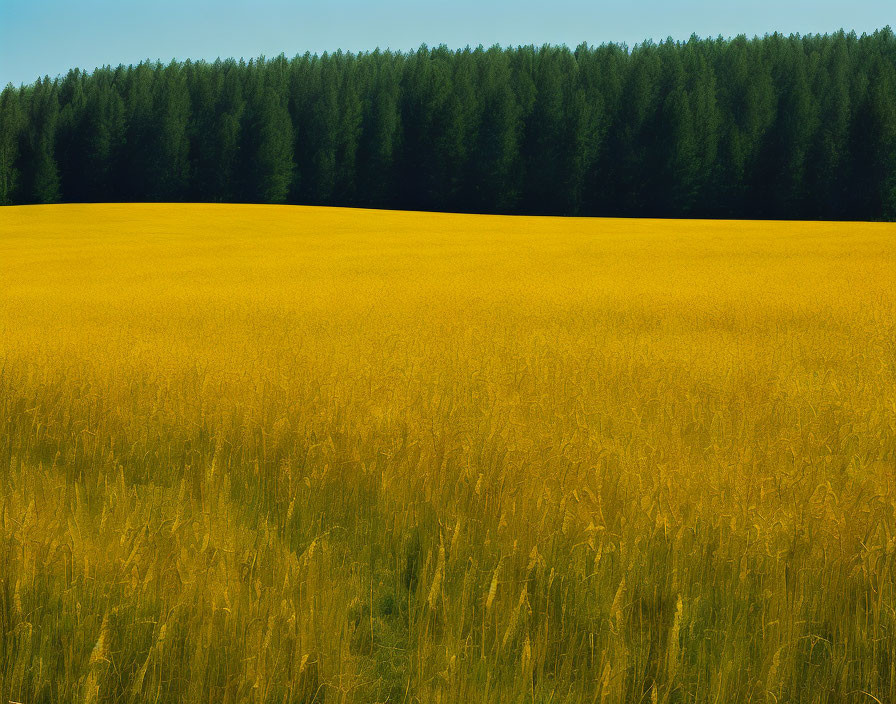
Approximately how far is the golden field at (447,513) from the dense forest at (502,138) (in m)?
57.2

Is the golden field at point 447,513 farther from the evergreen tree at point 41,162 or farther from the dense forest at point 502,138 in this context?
the evergreen tree at point 41,162

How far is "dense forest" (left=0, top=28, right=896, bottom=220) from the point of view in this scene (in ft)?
202

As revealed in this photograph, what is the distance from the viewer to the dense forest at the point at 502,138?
61688 mm

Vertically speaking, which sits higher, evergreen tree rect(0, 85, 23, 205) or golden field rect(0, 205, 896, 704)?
evergreen tree rect(0, 85, 23, 205)

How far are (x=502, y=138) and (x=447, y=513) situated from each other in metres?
66.0

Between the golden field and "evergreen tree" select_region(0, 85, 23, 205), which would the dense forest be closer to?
A: "evergreen tree" select_region(0, 85, 23, 205)

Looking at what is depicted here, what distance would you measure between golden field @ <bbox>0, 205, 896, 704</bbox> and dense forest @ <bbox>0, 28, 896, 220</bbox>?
5723 cm

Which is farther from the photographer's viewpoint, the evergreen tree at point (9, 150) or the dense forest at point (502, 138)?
the evergreen tree at point (9, 150)

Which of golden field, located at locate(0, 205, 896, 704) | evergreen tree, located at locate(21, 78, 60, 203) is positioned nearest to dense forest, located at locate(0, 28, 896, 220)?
evergreen tree, located at locate(21, 78, 60, 203)

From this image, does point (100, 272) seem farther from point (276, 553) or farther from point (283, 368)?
point (276, 553)

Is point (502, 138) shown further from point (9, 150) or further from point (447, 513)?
point (447, 513)

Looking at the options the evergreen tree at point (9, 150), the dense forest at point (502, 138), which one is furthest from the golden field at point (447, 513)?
the evergreen tree at point (9, 150)

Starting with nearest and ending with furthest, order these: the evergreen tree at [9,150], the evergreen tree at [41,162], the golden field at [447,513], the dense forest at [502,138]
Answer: the golden field at [447,513]
the dense forest at [502,138]
the evergreen tree at [9,150]
the evergreen tree at [41,162]

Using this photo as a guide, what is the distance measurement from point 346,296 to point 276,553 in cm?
943
